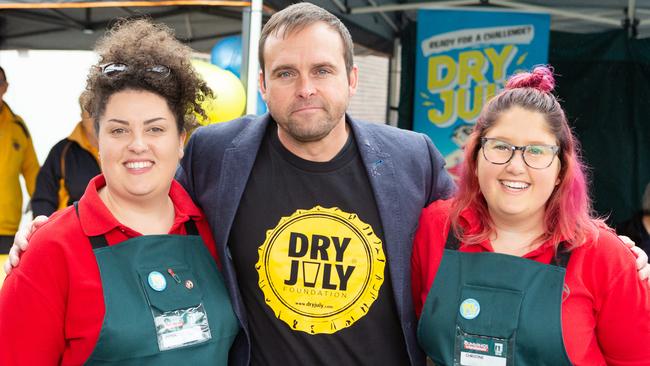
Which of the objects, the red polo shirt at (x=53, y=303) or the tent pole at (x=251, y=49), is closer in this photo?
the red polo shirt at (x=53, y=303)

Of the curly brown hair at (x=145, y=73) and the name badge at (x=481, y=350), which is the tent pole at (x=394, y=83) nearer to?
the curly brown hair at (x=145, y=73)

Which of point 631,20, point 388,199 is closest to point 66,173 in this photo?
point 388,199

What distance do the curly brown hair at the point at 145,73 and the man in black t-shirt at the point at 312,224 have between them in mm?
259

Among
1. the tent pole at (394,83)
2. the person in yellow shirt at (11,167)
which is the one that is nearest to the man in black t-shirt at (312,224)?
the person in yellow shirt at (11,167)

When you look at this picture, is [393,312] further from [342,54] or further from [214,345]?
[342,54]

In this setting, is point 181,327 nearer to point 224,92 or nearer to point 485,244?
point 485,244

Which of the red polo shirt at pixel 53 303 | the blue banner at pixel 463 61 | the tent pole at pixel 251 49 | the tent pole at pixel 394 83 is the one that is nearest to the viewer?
the red polo shirt at pixel 53 303

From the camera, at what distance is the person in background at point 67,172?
3.71 m

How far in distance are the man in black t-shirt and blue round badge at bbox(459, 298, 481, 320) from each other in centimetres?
21

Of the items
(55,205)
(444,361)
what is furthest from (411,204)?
(55,205)

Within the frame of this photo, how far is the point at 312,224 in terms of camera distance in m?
1.96

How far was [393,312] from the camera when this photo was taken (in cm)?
198

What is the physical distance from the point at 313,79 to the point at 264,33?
265mm

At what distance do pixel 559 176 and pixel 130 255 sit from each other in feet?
4.03
